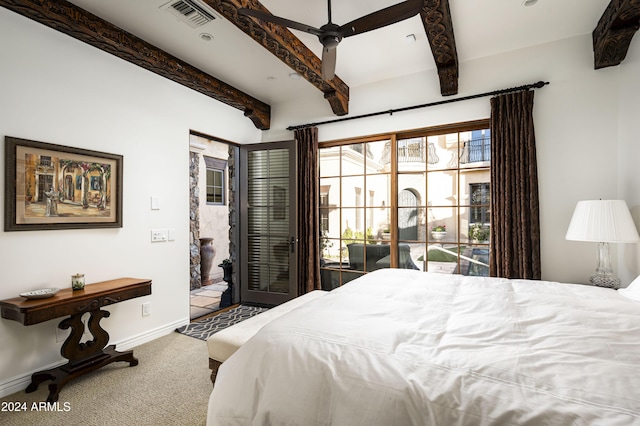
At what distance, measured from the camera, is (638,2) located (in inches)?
84.0

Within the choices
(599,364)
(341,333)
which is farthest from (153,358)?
(599,364)

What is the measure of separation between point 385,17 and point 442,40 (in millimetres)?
1056

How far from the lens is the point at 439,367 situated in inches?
39.5

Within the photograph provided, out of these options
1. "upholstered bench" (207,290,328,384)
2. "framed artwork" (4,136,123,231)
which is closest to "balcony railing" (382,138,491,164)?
"upholstered bench" (207,290,328,384)

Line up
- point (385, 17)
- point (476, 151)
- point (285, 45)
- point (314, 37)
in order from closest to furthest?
point (385, 17)
point (285, 45)
point (314, 37)
point (476, 151)

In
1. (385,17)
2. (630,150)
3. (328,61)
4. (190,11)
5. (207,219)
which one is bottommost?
(207,219)

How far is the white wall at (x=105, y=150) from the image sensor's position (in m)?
2.25

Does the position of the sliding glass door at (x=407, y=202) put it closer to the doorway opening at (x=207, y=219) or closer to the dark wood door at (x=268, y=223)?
the dark wood door at (x=268, y=223)

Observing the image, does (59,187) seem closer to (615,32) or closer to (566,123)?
(566,123)

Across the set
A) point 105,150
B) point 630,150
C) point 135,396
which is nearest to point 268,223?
point 105,150

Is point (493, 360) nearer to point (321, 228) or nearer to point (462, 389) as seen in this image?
point (462, 389)

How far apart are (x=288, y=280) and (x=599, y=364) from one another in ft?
11.5

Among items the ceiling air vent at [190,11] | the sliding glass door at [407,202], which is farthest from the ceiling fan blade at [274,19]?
the sliding glass door at [407,202]

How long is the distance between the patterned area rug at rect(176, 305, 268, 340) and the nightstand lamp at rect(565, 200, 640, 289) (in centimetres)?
343
